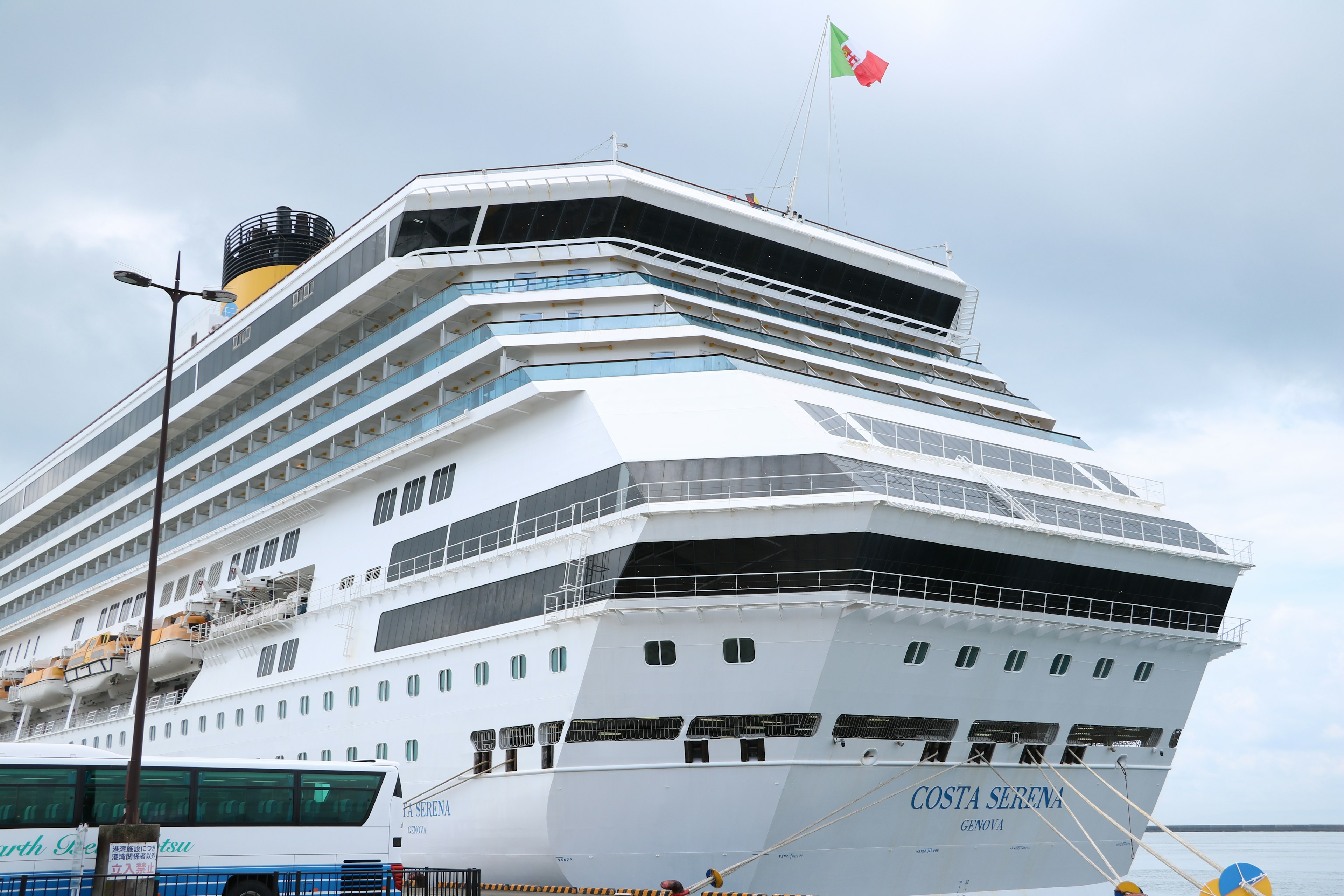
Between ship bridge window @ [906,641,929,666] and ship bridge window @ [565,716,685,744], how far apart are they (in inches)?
161

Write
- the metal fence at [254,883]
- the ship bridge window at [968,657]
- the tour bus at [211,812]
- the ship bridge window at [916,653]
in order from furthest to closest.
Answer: the ship bridge window at [968,657], the ship bridge window at [916,653], the tour bus at [211,812], the metal fence at [254,883]

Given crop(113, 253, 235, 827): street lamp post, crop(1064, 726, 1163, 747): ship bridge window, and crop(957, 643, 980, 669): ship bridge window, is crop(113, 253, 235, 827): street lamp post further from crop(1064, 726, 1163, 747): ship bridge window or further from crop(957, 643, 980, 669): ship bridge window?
crop(1064, 726, 1163, 747): ship bridge window

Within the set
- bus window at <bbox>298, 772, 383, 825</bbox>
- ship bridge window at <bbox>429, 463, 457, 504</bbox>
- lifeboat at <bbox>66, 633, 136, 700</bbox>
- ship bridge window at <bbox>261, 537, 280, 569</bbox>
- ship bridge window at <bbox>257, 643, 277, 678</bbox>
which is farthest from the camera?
lifeboat at <bbox>66, 633, 136, 700</bbox>

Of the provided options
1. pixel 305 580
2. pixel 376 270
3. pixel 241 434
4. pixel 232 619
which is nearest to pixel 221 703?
pixel 232 619

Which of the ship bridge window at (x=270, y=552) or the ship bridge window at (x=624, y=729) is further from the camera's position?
the ship bridge window at (x=270, y=552)

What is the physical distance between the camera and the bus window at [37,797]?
16969 mm

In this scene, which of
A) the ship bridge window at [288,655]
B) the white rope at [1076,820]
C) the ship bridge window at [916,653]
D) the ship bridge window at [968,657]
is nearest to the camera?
the ship bridge window at [916,653]

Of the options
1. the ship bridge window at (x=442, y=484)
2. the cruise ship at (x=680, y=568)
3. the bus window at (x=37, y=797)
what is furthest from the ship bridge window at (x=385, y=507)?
the bus window at (x=37, y=797)

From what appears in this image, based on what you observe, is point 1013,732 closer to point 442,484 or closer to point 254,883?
point 442,484

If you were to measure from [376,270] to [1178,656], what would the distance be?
20577mm

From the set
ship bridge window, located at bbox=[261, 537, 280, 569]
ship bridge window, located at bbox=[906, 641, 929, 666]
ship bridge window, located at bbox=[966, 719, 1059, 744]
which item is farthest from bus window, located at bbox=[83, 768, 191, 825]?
ship bridge window, located at bbox=[261, 537, 280, 569]

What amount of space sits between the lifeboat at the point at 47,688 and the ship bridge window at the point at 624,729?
94.7 feet

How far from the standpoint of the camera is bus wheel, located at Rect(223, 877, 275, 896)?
18125 millimetres

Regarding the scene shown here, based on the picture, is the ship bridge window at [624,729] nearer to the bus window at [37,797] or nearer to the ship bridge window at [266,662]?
the bus window at [37,797]
